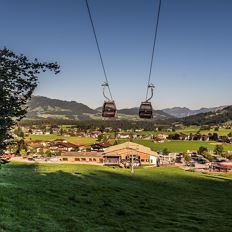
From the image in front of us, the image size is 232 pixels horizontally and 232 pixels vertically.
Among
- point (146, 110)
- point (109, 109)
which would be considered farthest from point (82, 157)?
point (146, 110)

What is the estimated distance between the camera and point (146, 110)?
35.7 m

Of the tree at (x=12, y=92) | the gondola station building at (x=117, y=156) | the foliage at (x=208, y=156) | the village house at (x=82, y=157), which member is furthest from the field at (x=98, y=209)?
the foliage at (x=208, y=156)

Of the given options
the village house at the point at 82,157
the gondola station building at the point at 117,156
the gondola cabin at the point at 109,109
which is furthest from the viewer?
the gondola station building at the point at 117,156

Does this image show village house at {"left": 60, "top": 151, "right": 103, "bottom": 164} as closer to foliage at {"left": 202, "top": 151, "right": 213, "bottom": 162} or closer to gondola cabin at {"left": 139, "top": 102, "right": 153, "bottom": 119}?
foliage at {"left": 202, "top": 151, "right": 213, "bottom": 162}

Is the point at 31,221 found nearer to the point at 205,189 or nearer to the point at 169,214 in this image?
the point at 169,214

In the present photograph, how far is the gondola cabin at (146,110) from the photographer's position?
35688 millimetres

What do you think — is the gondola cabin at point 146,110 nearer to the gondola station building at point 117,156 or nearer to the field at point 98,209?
the field at point 98,209

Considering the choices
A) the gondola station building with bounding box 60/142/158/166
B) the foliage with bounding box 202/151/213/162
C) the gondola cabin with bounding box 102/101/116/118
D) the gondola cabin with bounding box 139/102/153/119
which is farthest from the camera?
the foliage with bounding box 202/151/213/162

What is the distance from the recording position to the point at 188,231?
25500 mm

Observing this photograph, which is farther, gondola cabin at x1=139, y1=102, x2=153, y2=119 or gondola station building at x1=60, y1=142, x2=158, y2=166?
gondola station building at x1=60, y1=142, x2=158, y2=166

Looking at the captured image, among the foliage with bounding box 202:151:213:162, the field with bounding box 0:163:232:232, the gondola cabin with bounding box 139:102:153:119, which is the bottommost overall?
the foliage with bounding box 202:151:213:162

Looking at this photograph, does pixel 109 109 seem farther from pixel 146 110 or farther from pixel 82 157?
pixel 82 157

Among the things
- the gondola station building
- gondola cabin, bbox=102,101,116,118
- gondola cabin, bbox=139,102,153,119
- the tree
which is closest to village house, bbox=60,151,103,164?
the gondola station building

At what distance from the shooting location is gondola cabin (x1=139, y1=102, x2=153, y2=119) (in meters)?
35.7
